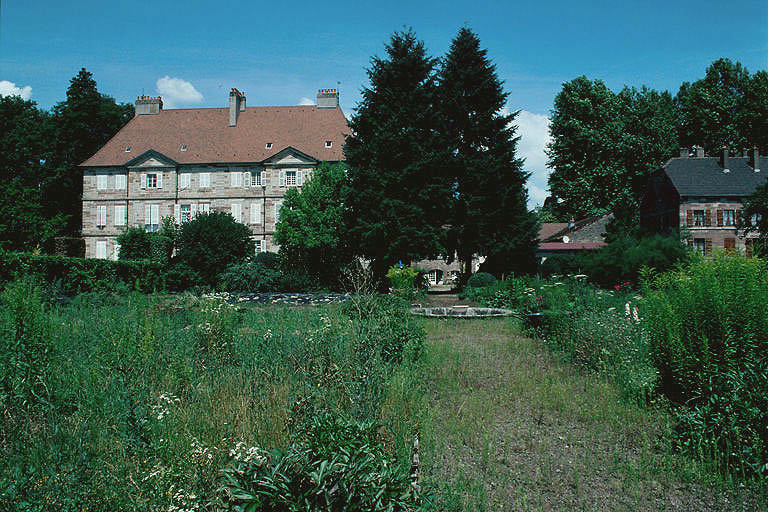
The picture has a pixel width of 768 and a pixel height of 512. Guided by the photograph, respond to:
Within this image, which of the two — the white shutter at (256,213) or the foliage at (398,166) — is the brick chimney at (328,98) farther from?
the foliage at (398,166)

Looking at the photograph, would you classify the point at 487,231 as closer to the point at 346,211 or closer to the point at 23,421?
the point at 346,211

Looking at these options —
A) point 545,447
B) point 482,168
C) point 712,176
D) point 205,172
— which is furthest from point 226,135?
point 545,447

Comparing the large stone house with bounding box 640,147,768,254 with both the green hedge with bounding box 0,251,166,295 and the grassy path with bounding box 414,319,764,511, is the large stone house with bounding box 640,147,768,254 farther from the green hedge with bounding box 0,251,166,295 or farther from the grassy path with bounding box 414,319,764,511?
the grassy path with bounding box 414,319,764,511

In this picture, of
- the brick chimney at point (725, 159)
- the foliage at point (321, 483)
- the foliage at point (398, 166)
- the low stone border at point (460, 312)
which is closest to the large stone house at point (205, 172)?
the foliage at point (398, 166)

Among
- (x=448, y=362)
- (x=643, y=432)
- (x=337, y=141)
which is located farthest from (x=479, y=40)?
Result: (x=643, y=432)

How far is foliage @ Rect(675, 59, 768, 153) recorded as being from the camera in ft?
147

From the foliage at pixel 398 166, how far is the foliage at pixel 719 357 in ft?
66.7

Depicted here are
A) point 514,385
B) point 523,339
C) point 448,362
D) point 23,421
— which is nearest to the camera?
point 23,421

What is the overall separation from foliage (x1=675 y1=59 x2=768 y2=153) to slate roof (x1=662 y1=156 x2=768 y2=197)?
4871 millimetres

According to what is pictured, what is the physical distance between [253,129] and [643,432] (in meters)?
42.3

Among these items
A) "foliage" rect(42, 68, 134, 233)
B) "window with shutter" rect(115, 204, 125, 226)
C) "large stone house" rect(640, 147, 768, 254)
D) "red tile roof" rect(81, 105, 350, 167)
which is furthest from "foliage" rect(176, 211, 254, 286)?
"large stone house" rect(640, 147, 768, 254)

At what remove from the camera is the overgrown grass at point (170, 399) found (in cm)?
339

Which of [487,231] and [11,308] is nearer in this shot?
[11,308]

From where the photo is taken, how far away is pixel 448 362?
768 centimetres
